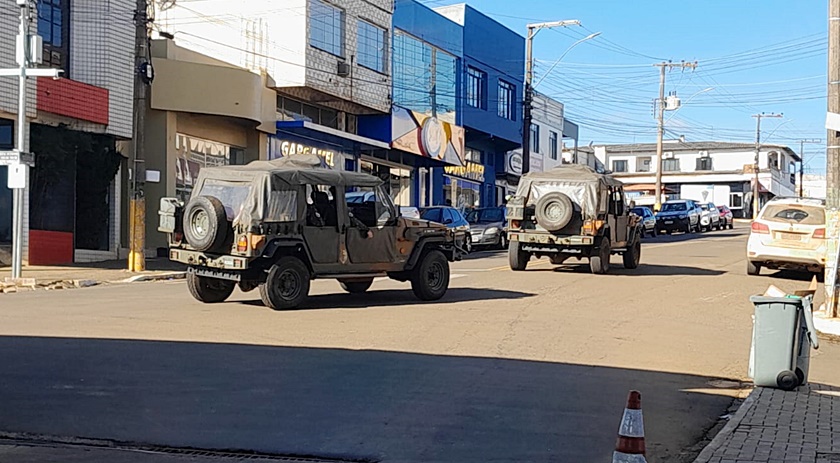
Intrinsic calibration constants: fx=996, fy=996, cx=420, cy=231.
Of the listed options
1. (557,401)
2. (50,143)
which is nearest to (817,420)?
(557,401)

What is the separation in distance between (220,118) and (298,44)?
3499mm

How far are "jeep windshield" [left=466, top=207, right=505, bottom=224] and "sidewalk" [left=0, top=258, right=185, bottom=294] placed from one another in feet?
38.6

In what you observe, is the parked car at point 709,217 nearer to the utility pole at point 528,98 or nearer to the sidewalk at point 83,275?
the utility pole at point 528,98

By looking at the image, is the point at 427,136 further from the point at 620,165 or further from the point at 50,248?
the point at 620,165

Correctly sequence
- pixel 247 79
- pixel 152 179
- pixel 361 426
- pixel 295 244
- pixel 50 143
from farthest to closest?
pixel 247 79 → pixel 152 179 → pixel 50 143 → pixel 295 244 → pixel 361 426

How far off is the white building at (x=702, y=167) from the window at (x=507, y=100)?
107 feet

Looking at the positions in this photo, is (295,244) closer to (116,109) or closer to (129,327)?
(129,327)

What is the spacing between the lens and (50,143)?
77.7ft

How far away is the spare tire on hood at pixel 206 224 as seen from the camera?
45.8 ft

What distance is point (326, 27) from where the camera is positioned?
32.9m

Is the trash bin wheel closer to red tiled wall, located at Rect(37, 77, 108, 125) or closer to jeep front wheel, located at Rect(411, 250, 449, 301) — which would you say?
jeep front wheel, located at Rect(411, 250, 449, 301)

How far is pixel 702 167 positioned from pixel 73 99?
73.3m

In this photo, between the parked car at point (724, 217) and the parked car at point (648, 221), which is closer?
the parked car at point (648, 221)

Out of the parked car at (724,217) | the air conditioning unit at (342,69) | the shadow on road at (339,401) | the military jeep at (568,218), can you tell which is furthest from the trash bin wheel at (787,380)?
the parked car at (724,217)
